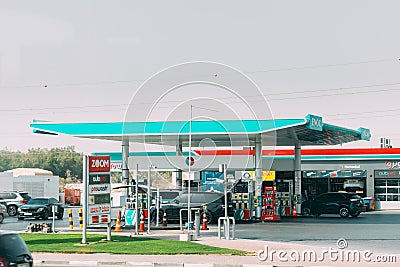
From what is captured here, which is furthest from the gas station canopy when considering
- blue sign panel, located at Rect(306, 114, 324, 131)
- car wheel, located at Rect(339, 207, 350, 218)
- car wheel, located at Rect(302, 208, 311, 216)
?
car wheel, located at Rect(302, 208, 311, 216)

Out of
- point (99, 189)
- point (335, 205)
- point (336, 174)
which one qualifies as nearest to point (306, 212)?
point (335, 205)

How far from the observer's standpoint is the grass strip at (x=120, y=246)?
23.9 meters

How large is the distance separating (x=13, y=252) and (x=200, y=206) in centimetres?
2454

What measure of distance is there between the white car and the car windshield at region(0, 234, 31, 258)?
5250 centimetres

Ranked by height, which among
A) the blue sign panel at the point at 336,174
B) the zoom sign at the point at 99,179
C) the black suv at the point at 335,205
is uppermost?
the blue sign panel at the point at 336,174

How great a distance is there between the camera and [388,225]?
129 feet

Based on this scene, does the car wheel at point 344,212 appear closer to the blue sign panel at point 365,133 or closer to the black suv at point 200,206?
the blue sign panel at point 365,133

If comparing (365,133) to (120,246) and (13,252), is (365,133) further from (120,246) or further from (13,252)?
(13,252)

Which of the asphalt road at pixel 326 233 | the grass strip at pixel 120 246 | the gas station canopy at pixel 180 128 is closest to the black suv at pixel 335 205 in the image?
the gas station canopy at pixel 180 128

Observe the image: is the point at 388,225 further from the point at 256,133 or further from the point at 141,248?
the point at 141,248

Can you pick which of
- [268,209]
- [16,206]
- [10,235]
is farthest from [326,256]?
→ [16,206]

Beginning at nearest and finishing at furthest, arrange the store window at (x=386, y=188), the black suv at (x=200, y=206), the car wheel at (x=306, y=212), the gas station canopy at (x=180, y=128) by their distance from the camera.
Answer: the black suv at (x=200, y=206) → the gas station canopy at (x=180, y=128) → the car wheel at (x=306, y=212) → the store window at (x=386, y=188)

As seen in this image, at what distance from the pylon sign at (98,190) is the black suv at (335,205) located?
2156 cm

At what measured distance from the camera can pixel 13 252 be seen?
13945mm
